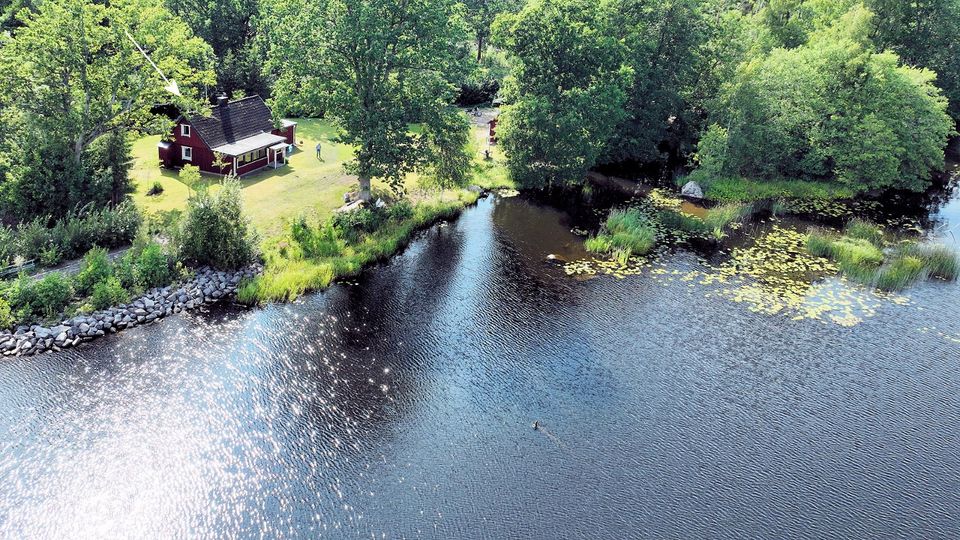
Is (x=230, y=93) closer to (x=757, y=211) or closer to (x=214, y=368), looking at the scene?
(x=214, y=368)

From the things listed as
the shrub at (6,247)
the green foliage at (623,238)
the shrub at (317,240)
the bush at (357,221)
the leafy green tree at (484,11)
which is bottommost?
the shrub at (6,247)

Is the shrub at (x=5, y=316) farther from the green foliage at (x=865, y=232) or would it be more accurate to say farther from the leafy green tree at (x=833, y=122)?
the green foliage at (x=865, y=232)

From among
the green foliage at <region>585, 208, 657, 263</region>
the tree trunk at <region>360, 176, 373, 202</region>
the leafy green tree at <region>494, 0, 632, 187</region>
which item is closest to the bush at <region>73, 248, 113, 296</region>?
the tree trunk at <region>360, 176, 373, 202</region>

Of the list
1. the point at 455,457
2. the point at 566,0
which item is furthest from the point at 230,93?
the point at 455,457

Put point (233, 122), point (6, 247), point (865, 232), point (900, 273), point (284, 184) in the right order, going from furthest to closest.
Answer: point (233, 122), point (284, 184), point (865, 232), point (900, 273), point (6, 247)

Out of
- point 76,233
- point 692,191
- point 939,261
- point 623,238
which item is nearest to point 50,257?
point 76,233

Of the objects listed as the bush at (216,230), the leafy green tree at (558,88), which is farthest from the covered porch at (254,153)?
the leafy green tree at (558,88)

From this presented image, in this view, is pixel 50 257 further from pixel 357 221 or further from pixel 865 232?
pixel 865 232
